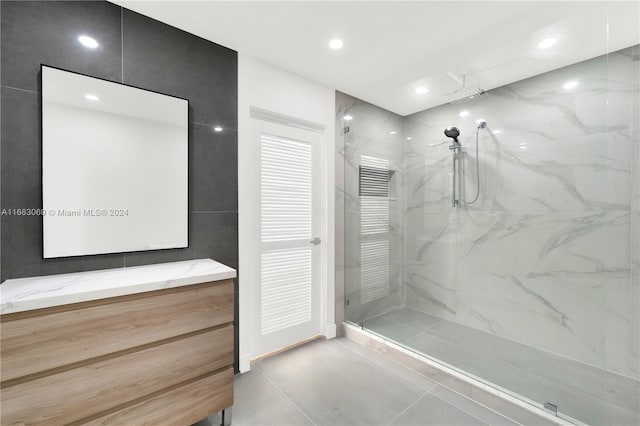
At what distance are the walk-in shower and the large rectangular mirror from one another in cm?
156

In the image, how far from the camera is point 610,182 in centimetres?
184

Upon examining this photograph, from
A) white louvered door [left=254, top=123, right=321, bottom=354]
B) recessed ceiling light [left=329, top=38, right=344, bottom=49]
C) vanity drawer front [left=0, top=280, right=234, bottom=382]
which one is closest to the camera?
vanity drawer front [left=0, top=280, right=234, bottom=382]

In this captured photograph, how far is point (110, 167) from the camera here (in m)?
1.65

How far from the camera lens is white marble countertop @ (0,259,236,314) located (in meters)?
1.15

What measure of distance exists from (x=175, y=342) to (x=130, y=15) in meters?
1.96

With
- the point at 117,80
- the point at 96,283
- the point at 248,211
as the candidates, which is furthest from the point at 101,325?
the point at 117,80

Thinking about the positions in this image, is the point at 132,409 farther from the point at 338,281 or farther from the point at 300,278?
the point at 338,281

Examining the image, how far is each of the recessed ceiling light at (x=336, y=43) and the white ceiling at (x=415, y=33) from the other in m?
0.04

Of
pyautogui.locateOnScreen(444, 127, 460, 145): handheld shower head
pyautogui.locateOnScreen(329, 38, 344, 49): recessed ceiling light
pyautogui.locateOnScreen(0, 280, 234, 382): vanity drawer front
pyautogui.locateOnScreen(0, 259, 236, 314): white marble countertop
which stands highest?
pyautogui.locateOnScreen(329, 38, 344, 49): recessed ceiling light

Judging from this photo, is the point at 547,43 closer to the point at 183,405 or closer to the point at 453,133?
the point at 453,133

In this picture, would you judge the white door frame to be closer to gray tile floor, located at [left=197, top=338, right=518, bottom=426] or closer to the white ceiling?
gray tile floor, located at [left=197, top=338, right=518, bottom=426]

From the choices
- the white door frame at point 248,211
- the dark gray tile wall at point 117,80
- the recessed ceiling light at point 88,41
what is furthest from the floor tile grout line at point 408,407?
the recessed ceiling light at point 88,41

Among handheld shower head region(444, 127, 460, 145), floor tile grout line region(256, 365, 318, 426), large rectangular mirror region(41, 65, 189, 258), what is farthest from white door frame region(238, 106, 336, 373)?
handheld shower head region(444, 127, 460, 145)

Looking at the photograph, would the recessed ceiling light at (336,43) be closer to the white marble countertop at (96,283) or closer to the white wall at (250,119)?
the white wall at (250,119)
